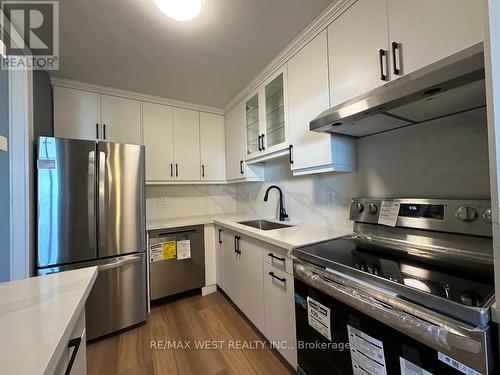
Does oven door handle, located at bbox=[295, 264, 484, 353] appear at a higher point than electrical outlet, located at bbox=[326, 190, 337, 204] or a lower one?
lower

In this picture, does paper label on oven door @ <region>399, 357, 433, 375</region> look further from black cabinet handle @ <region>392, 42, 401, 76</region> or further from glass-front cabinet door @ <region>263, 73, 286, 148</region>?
glass-front cabinet door @ <region>263, 73, 286, 148</region>

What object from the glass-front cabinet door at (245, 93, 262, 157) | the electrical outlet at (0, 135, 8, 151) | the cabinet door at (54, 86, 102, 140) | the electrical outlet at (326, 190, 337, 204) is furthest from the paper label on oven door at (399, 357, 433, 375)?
the cabinet door at (54, 86, 102, 140)

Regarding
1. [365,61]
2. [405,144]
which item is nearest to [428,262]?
[405,144]

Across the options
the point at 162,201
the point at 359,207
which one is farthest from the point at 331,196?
the point at 162,201

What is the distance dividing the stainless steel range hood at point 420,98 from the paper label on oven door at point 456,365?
829mm

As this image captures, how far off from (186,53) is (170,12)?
0.52 metres

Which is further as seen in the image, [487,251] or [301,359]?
[301,359]

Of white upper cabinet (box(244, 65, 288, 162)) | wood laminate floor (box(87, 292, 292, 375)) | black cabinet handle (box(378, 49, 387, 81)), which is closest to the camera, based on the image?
black cabinet handle (box(378, 49, 387, 81))

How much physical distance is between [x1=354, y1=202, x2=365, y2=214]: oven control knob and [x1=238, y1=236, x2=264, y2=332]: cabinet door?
2.26 ft

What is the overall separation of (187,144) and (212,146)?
33 cm

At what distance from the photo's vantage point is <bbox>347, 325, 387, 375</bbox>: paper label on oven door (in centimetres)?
74

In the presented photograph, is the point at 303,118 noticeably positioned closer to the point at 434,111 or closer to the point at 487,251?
the point at 434,111

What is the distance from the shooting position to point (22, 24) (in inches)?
52.3

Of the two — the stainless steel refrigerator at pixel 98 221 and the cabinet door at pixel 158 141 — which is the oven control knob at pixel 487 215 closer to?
the stainless steel refrigerator at pixel 98 221
